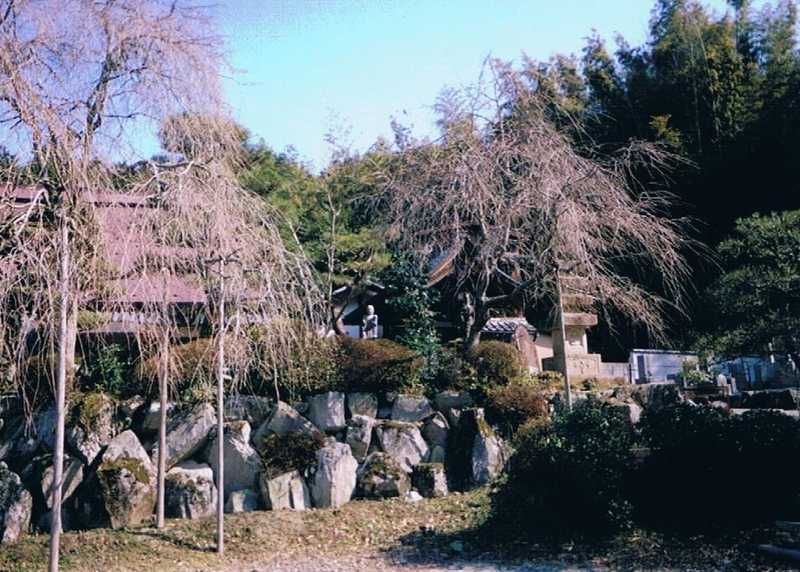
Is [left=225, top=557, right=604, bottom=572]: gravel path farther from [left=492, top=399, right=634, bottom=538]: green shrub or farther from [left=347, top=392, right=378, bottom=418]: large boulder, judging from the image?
[left=347, top=392, right=378, bottom=418]: large boulder

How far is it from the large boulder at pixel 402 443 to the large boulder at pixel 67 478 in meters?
4.24

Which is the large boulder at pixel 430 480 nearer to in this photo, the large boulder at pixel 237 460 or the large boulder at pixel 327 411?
the large boulder at pixel 327 411

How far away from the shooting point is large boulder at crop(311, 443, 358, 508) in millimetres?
10070

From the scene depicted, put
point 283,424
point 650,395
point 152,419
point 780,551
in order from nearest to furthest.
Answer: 1. point 780,551
2. point 152,419
3. point 283,424
4. point 650,395

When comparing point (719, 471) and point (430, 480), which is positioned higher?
point (719, 471)

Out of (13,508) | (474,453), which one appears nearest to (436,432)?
(474,453)

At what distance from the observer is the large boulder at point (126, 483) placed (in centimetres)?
Answer: 937

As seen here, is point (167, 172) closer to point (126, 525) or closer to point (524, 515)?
point (126, 525)

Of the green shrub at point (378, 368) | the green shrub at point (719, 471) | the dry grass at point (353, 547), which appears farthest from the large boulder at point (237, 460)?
the green shrub at point (719, 471)

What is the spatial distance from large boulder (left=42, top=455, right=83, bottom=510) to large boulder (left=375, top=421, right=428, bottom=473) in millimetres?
4241

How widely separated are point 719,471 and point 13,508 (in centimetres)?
881

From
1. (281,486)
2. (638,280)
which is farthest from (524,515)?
(638,280)

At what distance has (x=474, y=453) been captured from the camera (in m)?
10.9

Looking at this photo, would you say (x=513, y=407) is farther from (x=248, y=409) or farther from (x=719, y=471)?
(x=248, y=409)
